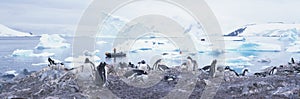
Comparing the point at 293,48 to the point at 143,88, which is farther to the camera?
the point at 293,48

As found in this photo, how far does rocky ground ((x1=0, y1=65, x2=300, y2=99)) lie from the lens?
6.44 meters

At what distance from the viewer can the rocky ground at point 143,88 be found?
21.1 ft

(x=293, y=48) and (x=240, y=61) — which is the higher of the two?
(x=293, y=48)

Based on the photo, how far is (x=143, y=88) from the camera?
754 centimetres

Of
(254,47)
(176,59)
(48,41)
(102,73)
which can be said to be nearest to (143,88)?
(102,73)

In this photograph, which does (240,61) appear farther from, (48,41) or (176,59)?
(48,41)

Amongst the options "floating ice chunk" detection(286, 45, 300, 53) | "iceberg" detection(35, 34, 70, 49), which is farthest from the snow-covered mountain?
"iceberg" detection(35, 34, 70, 49)

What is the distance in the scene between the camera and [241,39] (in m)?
24.3

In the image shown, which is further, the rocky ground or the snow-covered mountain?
the snow-covered mountain

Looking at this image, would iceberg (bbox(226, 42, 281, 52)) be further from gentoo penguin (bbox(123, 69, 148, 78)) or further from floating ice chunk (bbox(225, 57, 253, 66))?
gentoo penguin (bbox(123, 69, 148, 78))

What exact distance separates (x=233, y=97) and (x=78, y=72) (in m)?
3.78

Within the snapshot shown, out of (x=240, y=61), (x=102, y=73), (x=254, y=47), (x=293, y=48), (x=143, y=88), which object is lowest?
(x=143, y=88)

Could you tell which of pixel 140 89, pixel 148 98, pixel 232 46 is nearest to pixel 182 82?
pixel 140 89

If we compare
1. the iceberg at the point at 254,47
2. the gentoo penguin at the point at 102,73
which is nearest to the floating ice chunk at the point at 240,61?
the iceberg at the point at 254,47
